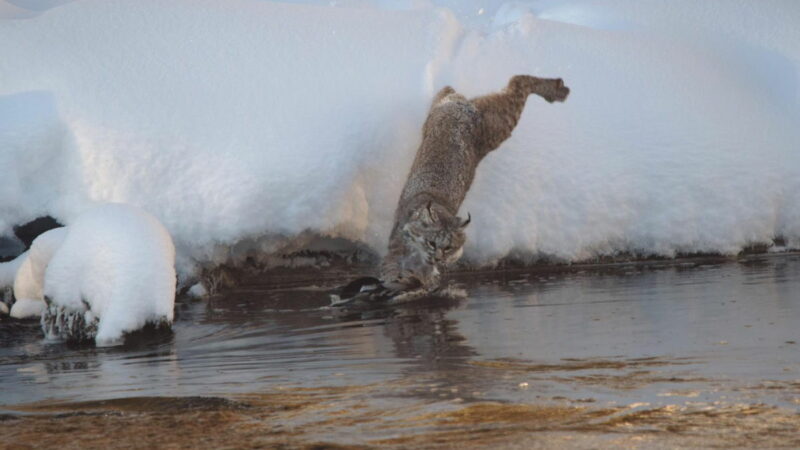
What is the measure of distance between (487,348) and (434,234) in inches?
84.6

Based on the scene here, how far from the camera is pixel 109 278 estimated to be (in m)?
6.27

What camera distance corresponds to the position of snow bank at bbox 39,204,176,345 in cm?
624

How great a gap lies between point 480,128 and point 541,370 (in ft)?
14.5

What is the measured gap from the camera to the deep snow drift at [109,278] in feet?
20.5

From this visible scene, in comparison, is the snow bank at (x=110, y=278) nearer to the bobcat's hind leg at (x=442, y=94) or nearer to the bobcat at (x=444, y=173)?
the bobcat at (x=444, y=173)

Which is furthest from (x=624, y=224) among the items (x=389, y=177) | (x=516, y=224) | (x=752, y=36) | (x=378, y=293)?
(x=752, y=36)

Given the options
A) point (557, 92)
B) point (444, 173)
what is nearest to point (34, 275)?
point (444, 173)

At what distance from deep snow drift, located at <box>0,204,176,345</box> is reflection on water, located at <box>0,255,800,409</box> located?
0.65 feet

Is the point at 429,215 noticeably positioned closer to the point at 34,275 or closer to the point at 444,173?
the point at 444,173

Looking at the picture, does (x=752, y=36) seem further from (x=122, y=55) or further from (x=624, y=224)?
(x=122, y=55)

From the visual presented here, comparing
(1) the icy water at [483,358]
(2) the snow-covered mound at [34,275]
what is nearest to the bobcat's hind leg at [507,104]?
(1) the icy water at [483,358]

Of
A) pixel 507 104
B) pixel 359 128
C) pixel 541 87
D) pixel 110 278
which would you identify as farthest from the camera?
pixel 541 87

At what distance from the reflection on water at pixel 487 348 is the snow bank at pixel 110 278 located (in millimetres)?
191

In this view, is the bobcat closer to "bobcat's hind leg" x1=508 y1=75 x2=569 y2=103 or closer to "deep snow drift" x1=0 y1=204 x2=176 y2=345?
"bobcat's hind leg" x1=508 y1=75 x2=569 y2=103
